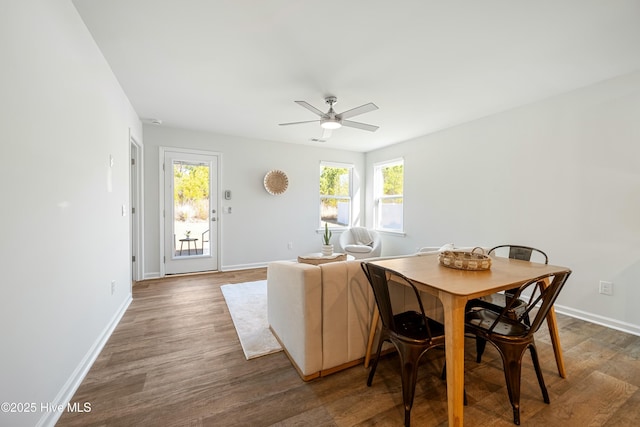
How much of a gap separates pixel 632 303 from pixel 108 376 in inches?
176

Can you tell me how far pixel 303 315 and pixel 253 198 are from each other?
361cm

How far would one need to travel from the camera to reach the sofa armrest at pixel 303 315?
5.59 ft

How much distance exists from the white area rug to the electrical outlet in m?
3.27

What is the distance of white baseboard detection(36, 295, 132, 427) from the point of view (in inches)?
53.9

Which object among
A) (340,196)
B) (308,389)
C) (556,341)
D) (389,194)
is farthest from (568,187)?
(340,196)

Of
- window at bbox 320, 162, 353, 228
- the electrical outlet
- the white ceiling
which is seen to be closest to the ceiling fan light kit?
the white ceiling

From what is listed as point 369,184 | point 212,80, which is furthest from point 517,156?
point 212,80

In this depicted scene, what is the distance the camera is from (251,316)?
2777mm

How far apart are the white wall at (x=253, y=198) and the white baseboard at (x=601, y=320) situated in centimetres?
394

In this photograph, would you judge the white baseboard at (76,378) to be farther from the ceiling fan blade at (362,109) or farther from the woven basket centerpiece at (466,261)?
the ceiling fan blade at (362,109)

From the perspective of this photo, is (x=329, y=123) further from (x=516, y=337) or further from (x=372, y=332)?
(x=516, y=337)

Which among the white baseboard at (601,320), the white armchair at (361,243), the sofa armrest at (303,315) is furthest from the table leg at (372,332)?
the white armchair at (361,243)

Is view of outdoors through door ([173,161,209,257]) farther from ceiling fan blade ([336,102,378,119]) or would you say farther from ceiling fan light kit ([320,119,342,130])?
ceiling fan blade ([336,102,378,119])

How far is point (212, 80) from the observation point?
272 centimetres
